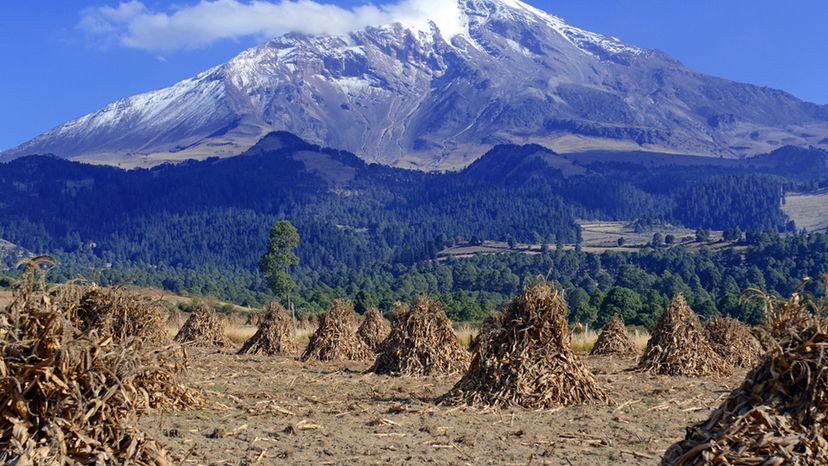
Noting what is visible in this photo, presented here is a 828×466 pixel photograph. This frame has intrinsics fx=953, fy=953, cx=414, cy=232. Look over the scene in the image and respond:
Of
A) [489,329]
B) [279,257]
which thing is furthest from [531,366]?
[279,257]

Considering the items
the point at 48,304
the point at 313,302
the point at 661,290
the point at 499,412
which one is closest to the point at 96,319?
the point at 499,412

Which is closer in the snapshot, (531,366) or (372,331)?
(531,366)

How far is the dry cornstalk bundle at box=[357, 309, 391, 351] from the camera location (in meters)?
25.4

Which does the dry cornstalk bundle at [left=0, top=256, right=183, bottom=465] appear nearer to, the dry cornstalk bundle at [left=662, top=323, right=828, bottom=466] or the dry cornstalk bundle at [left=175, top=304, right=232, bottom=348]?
the dry cornstalk bundle at [left=662, top=323, right=828, bottom=466]

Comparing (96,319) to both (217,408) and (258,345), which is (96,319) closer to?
(217,408)

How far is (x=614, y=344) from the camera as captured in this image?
24000 mm

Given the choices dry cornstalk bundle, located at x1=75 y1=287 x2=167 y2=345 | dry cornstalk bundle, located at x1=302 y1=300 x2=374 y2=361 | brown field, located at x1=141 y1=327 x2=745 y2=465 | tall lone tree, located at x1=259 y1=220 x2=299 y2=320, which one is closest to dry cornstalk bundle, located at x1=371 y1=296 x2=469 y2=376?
brown field, located at x1=141 y1=327 x2=745 y2=465

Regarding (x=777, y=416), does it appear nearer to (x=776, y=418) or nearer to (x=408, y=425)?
(x=776, y=418)

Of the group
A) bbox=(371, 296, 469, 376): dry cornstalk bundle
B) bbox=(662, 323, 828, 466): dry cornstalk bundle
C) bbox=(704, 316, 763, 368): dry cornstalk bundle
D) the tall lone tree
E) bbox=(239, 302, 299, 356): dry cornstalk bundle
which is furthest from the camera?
the tall lone tree

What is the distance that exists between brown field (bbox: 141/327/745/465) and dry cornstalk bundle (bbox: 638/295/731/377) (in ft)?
2.38

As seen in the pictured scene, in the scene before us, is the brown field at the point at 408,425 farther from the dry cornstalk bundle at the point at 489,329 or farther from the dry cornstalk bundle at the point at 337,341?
the dry cornstalk bundle at the point at 337,341

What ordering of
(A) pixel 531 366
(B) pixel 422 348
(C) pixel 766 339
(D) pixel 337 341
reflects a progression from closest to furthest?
(C) pixel 766 339, (A) pixel 531 366, (B) pixel 422 348, (D) pixel 337 341

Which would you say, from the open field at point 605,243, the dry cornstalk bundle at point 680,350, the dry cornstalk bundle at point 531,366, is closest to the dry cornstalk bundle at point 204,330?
the dry cornstalk bundle at point 680,350

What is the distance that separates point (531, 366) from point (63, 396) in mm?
8162
